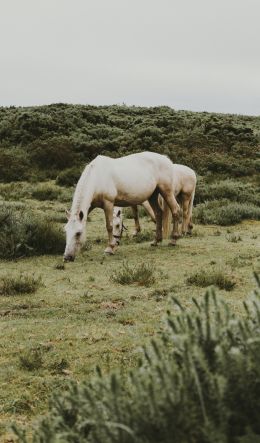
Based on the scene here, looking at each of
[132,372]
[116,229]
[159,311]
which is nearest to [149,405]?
[132,372]

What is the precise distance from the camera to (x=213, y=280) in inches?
306

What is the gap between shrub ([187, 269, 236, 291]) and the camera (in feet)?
25.1

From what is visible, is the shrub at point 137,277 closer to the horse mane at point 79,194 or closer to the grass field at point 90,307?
the grass field at point 90,307

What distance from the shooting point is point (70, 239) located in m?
10.0

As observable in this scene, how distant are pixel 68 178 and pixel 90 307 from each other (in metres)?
15.3

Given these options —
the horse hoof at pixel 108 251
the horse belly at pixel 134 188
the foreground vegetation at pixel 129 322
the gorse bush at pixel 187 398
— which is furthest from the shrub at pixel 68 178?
the gorse bush at pixel 187 398

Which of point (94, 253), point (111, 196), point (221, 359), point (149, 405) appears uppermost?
point (221, 359)

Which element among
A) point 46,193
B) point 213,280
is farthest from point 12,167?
point 213,280

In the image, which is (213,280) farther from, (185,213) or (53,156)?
(53,156)

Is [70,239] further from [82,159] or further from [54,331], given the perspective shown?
[82,159]

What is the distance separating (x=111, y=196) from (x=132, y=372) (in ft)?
29.8

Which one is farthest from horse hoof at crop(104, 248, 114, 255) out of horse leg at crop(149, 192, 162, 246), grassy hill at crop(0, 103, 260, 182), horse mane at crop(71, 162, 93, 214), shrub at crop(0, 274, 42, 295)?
grassy hill at crop(0, 103, 260, 182)

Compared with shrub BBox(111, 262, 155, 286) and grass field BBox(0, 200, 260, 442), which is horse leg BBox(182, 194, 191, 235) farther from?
shrub BBox(111, 262, 155, 286)

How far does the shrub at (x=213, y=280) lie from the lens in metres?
7.64
